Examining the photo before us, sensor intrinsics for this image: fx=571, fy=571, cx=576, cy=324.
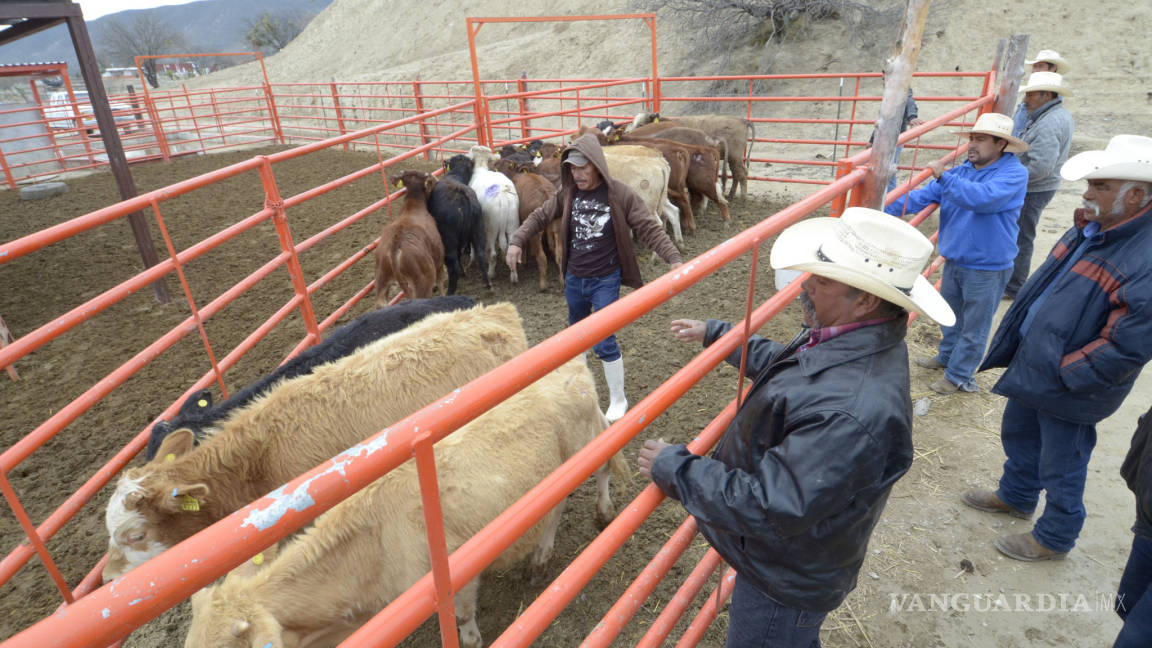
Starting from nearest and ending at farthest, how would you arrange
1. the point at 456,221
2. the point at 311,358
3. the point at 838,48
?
the point at 311,358
the point at 456,221
the point at 838,48

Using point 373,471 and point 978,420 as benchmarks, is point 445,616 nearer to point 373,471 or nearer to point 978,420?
point 373,471

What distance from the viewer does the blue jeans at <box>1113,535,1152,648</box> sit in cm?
206

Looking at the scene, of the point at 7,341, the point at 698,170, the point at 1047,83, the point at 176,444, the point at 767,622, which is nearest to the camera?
the point at 767,622

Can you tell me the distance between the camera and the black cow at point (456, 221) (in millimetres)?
6480

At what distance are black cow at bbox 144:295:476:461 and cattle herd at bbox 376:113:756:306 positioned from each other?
151 cm

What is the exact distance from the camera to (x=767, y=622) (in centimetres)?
174

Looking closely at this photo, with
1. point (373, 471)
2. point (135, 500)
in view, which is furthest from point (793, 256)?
point (135, 500)

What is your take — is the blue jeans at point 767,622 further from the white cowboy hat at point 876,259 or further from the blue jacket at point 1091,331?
the blue jacket at point 1091,331

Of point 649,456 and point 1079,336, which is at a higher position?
point 649,456

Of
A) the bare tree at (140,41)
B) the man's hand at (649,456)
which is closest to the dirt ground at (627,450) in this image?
the man's hand at (649,456)

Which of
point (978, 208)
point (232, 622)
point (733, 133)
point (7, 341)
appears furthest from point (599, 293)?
point (733, 133)

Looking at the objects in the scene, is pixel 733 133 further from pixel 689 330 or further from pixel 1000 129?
pixel 689 330

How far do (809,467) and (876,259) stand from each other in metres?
0.58

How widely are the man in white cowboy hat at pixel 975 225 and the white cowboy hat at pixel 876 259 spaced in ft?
8.25
